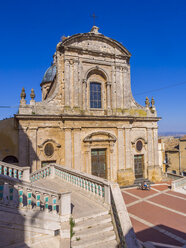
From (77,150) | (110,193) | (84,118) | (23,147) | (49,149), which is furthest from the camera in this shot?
(84,118)

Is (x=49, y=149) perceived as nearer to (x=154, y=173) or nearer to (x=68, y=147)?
(x=68, y=147)

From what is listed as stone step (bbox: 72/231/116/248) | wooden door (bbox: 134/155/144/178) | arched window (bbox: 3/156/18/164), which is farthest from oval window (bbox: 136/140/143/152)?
stone step (bbox: 72/231/116/248)

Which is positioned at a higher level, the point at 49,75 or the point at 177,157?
the point at 49,75

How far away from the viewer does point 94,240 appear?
17.6 ft

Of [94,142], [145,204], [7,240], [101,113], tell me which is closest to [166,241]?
[145,204]

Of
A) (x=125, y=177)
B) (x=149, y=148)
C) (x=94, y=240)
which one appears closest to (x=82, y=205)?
(x=94, y=240)

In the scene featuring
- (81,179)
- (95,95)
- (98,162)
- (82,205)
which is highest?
(95,95)

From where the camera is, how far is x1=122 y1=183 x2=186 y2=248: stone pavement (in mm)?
6965

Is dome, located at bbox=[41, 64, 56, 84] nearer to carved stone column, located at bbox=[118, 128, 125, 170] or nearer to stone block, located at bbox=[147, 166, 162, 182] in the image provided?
carved stone column, located at bbox=[118, 128, 125, 170]

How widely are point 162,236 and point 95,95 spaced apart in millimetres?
11502

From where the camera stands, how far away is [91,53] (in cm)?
1577

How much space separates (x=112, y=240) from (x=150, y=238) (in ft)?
7.26

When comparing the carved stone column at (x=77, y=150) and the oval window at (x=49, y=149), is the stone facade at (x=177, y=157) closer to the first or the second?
the carved stone column at (x=77, y=150)

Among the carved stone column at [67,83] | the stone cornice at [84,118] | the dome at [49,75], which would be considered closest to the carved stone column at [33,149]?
the stone cornice at [84,118]
